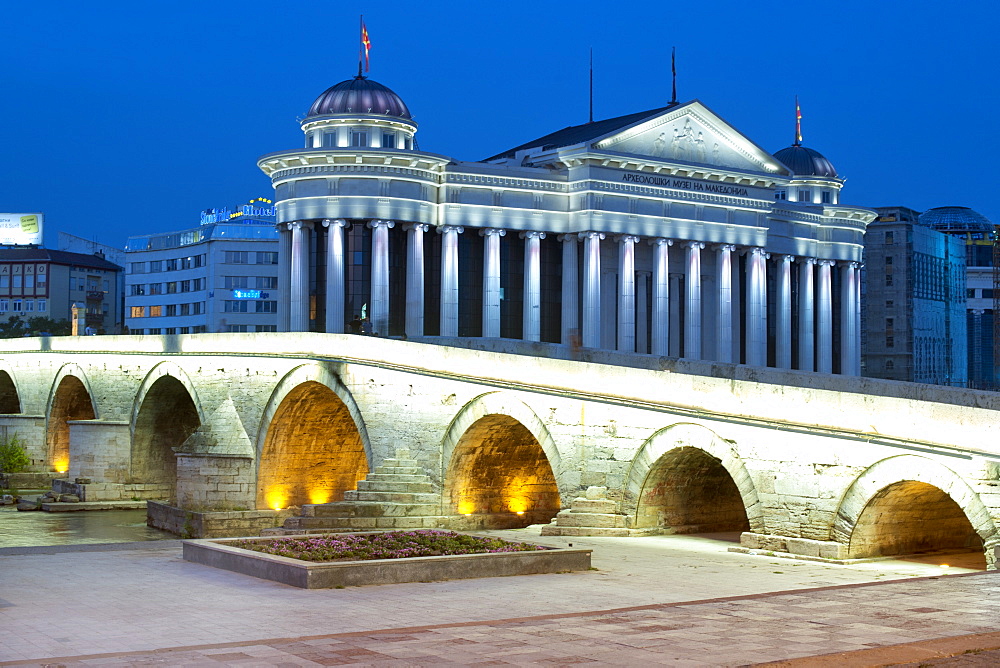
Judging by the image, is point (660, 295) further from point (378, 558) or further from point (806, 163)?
point (378, 558)

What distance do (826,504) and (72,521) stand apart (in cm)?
2617

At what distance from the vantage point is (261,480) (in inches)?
1414

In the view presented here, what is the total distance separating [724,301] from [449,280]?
1446cm

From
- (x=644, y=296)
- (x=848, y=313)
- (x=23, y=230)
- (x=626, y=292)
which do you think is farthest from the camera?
(x=23, y=230)

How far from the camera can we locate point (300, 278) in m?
53.6

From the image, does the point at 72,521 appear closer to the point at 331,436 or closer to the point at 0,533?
the point at 0,533

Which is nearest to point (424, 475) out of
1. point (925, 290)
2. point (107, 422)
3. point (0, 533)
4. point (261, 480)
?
point (261, 480)

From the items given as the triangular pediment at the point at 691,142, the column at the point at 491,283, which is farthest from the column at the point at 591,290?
the triangular pediment at the point at 691,142

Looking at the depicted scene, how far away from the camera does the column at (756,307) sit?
2453 inches

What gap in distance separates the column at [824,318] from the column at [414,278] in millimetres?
25050

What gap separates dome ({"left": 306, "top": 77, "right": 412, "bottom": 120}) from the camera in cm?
5462

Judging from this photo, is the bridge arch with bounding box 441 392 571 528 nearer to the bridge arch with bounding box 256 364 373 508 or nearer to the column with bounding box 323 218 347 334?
the bridge arch with bounding box 256 364 373 508

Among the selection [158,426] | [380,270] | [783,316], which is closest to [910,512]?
[158,426]

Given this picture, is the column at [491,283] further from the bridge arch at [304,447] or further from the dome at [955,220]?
the dome at [955,220]
